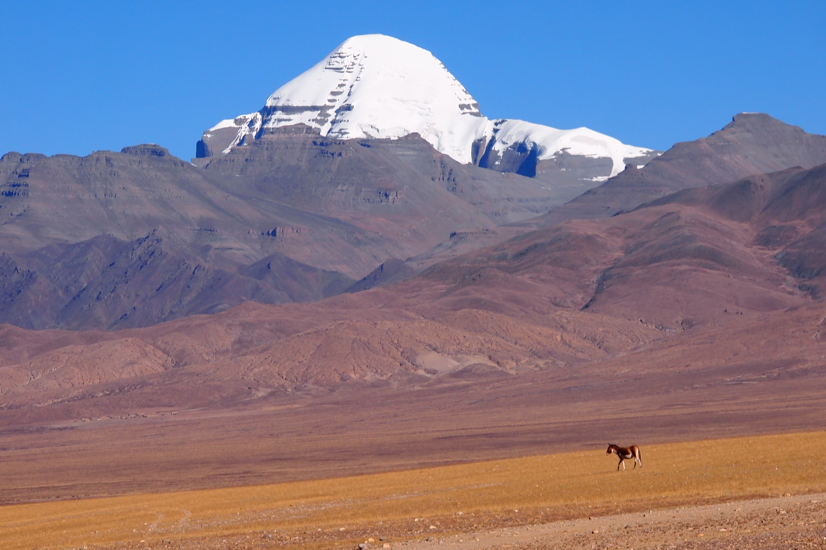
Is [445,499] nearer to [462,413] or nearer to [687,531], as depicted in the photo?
[687,531]

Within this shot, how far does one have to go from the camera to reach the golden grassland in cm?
2838

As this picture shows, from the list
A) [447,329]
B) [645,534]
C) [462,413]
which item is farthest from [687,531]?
[447,329]

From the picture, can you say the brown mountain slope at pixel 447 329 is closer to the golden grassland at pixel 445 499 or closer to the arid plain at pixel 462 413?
the arid plain at pixel 462 413

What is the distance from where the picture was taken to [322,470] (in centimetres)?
6525

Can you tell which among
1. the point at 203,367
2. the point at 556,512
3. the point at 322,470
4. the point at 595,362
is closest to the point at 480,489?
the point at 556,512

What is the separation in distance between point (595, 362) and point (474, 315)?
23888 mm

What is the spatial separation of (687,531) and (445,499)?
11.9 m

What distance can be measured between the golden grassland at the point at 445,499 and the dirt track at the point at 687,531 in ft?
6.01

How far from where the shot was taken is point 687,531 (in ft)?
73.5

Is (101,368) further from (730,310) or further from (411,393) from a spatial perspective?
(730,310)

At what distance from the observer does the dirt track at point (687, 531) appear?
2080 centimetres

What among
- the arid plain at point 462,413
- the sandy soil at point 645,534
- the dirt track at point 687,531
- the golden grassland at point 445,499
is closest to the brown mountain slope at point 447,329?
the arid plain at point 462,413

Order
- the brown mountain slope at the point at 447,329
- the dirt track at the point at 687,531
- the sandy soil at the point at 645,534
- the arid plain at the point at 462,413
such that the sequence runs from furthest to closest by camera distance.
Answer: the brown mountain slope at the point at 447,329
the arid plain at the point at 462,413
the sandy soil at the point at 645,534
the dirt track at the point at 687,531

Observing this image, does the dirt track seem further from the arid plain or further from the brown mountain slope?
the brown mountain slope
